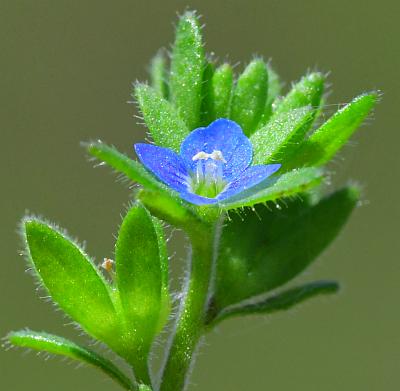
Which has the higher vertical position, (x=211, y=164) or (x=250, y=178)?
(x=211, y=164)

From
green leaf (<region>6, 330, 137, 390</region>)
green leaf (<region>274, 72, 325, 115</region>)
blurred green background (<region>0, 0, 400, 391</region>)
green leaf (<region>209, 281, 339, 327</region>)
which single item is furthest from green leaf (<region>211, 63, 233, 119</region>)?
blurred green background (<region>0, 0, 400, 391</region>)

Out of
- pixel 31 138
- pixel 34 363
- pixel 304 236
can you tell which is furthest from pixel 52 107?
pixel 304 236

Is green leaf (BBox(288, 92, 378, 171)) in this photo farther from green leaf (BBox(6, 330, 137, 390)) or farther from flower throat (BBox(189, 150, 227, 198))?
green leaf (BBox(6, 330, 137, 390))

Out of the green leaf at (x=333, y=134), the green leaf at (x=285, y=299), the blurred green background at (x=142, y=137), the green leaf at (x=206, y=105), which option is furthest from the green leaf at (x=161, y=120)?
the blurred green background at (x=142, y=137)

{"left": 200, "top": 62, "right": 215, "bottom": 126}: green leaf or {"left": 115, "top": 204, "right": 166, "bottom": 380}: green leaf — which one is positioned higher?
{"left": 200, "top": 62, "right": 215, "bottom": 126}: green leaf

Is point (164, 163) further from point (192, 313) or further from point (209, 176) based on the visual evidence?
point (192, 313)

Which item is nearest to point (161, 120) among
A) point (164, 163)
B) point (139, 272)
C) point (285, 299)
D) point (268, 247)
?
point (164, 163)
